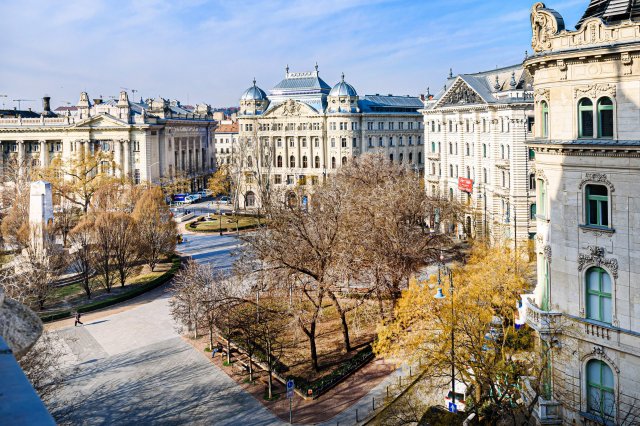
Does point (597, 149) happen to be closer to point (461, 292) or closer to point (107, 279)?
point (461, 292)

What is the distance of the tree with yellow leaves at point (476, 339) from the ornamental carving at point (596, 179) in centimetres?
669

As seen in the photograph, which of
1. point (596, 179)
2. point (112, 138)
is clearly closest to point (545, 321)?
point (596, 179)

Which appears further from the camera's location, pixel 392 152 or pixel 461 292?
pixel 392 152

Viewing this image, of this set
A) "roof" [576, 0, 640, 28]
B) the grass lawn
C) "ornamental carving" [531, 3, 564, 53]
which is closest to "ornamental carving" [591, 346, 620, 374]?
"ornamental carving" [531, 3, 564, 53]

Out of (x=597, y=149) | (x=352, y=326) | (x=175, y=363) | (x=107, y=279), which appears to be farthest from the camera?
(x=107, y=279)

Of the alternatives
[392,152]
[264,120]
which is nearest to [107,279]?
[264,120]

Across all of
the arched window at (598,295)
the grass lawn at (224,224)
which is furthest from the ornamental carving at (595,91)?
the grass lawn at (224,224)

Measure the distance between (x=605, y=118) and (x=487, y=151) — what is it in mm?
44689

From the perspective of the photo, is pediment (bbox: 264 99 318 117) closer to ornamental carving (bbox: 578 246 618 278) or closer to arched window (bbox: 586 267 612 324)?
A: ornamental carving (bbox: 578 246 618 278)

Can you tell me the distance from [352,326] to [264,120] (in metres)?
69.3

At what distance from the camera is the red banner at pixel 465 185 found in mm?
70062

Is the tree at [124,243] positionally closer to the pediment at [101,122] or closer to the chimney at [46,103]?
the pediment at [101,122]

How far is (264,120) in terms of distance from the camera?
105 meters

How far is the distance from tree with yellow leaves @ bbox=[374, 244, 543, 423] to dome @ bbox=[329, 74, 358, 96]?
2705 inches
